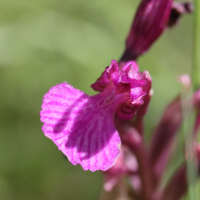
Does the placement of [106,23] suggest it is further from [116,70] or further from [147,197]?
[116,70]

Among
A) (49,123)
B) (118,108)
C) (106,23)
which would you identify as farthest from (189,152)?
(106,23)

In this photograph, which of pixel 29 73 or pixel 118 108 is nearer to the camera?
pixel 118 108

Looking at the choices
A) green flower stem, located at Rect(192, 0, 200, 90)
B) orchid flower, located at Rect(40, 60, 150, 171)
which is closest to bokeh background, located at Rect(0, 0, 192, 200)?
green flower stem, located at Rect(192, 0, 200, 90)

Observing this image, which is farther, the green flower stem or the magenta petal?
the green flower stem

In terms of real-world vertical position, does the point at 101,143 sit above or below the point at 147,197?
above

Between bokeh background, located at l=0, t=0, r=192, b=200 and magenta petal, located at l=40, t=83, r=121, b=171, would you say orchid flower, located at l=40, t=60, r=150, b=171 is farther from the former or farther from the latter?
bokeh background, located at l=0, t=0, r=192, b=200

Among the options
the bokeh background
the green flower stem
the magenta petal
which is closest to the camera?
the magenta petal

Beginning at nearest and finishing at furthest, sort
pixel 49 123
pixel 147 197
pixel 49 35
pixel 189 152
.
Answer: pixel 49 123
pixel 189 152
pixel 147 197
pixel 49 35
